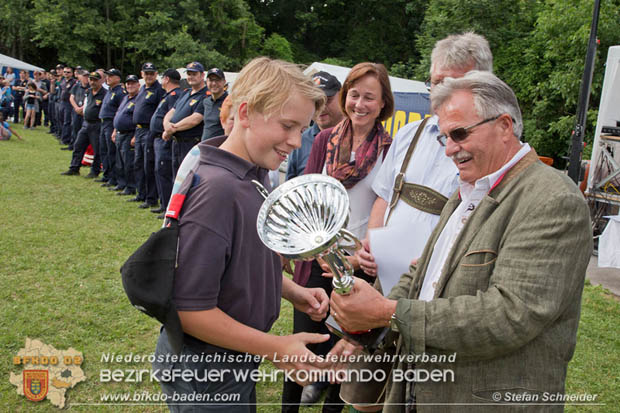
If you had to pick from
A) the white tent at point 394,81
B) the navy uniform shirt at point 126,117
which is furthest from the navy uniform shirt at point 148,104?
the white tent at point 394,81

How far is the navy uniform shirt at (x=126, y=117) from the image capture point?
9.00 m

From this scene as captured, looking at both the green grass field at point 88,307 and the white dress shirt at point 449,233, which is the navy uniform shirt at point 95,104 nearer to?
the green grass field at point 88,307

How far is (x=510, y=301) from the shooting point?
1.42 metres

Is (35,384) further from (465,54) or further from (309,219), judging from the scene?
(465,54)

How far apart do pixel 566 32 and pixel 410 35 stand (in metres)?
21.4

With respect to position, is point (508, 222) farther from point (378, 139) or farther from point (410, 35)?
point (410, 35)

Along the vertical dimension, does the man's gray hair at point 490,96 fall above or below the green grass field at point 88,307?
above

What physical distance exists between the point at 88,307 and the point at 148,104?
505cm

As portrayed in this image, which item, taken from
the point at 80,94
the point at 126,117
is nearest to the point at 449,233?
the point at 126,117

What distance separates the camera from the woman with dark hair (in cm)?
296

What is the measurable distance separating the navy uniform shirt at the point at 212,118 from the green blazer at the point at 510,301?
5644 mm

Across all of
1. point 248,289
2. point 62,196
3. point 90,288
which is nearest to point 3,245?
point 90,288

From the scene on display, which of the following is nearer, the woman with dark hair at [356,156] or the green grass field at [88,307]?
the woman with dark hair at [356,156]

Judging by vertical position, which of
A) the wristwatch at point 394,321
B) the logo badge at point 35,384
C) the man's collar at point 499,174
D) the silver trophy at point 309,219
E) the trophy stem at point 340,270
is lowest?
the logo badge at point 35,384
